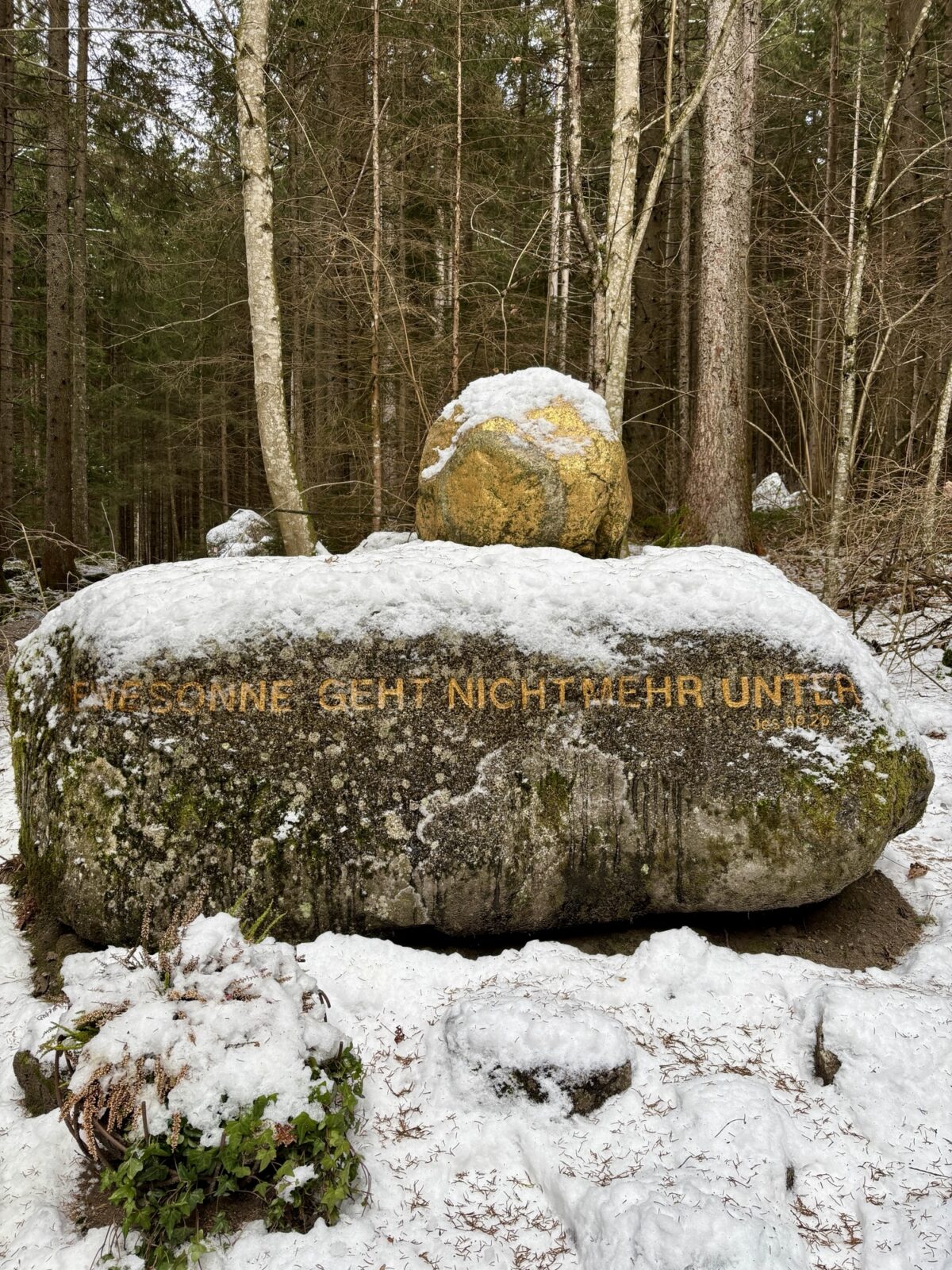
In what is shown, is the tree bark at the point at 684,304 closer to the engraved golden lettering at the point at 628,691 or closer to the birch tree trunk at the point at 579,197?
the birch tree trunk at the point at 579,197

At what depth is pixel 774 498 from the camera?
42.2ft

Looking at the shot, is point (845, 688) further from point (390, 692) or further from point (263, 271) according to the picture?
point (263, 271)

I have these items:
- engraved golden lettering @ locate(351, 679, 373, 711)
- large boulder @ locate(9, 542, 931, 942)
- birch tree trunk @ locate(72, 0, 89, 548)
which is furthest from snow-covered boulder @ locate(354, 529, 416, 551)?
birch tree trunk @ locate(72, 0, 89, 548)

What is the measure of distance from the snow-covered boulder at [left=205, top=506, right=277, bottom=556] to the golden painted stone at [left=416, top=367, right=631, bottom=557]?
5420mm

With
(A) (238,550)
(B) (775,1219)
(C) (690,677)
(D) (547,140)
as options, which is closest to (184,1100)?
(B) (775,1219)

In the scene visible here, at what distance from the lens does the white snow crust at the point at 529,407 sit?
4.27 metres

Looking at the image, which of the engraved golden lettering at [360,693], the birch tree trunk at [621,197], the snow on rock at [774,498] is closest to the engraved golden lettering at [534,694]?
the engraved golden lettering at [360,693]

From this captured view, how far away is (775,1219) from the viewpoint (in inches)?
79.0

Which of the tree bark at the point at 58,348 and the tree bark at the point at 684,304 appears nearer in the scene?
the tree bark at the point at 58,348

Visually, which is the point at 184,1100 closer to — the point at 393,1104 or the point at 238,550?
the point at 393,1104

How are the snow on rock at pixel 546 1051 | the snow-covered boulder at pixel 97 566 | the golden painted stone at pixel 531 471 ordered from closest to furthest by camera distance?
1. the snow on rock at pixel 546 1051
2. the golden painted stone at pixel 531 471
3. the snow-covered boulder at pixel 97 566

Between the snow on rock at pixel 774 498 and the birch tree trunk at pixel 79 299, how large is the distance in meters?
11.0

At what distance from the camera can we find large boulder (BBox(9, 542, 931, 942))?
3170 millimetres

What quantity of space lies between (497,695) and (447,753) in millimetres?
339
